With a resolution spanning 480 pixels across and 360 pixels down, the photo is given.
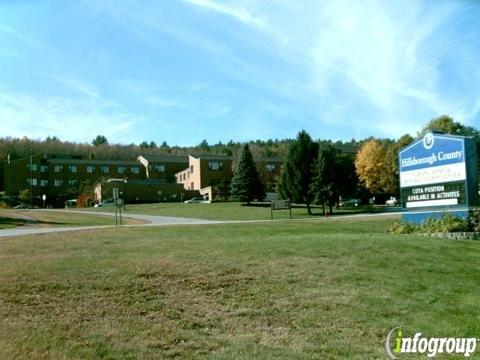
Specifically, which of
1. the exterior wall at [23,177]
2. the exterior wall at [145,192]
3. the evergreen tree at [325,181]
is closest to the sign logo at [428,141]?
the evergreen tree at [325,181]

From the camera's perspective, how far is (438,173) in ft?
63.1

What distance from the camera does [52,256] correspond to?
11484mm

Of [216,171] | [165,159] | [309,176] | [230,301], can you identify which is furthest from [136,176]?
[230,301]

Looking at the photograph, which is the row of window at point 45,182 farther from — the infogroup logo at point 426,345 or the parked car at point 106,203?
the infogroup logo at point 426,345

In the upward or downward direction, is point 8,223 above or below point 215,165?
below

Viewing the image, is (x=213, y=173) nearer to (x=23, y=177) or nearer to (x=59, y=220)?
(x=23, y=177)

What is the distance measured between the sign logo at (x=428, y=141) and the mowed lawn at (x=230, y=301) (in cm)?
812

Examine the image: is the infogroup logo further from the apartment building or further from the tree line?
the apartment building

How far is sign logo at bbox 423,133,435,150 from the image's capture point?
1964 cm

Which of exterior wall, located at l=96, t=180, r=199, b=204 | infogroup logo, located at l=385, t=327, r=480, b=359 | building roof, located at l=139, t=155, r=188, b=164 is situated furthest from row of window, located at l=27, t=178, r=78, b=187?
infogroup logo, located at l=385, t=327, r=480, b=359

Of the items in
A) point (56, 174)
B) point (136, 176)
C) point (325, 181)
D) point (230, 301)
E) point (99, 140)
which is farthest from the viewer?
point (99, 140)

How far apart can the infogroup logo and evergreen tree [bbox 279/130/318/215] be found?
4413 cm

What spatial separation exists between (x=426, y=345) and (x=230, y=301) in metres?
2.91

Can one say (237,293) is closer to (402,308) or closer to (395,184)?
(402,308)
